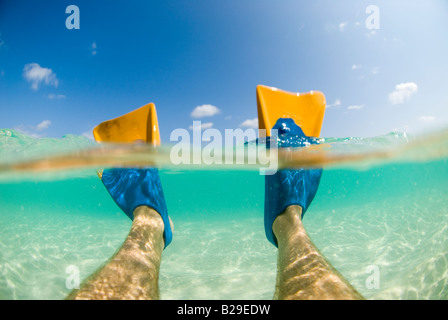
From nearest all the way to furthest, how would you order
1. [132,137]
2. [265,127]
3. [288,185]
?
[288,185] < [265,127] < [132,137]

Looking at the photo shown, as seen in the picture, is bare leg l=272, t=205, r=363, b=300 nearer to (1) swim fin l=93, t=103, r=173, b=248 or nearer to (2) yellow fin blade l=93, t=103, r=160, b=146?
(1) swim fin l=93, t=103, r=173, b=248

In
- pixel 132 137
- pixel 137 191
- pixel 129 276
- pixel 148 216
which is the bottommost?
pixel 129 276

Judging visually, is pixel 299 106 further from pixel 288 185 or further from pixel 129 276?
pixel 129 276

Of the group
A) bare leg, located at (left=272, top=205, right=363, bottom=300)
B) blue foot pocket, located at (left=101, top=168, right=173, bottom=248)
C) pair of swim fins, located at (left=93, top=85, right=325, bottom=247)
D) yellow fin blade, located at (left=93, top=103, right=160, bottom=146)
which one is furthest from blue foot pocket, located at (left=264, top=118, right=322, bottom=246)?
yellow fin blade, located at (left=93, top=103, right=160, bottom=146)

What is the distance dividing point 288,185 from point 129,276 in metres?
3.82

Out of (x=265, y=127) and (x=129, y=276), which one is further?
(x=265, y=127)

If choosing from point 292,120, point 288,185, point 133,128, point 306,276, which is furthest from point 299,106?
point 306,276

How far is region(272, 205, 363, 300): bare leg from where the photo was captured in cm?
179

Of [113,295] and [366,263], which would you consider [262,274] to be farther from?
[113,295]

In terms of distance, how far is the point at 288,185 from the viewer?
4945 mm

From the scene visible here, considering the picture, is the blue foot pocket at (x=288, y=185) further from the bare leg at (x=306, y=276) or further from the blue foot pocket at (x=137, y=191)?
the blue foot pocket at (x=137, y=191)

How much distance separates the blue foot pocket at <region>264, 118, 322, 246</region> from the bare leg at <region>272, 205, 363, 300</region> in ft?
4.43
